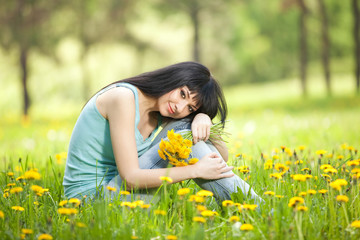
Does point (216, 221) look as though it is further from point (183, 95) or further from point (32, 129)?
point (32, 129)

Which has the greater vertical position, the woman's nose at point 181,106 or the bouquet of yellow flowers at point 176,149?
the woman's nose at point 181,106

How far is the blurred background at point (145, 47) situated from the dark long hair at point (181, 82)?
267cm

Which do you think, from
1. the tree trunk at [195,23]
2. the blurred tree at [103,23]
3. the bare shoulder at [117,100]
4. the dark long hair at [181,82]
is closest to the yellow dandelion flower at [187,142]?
the bare shoulder at [117,100]

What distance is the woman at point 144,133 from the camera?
2006mm

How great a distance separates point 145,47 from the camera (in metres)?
11.7

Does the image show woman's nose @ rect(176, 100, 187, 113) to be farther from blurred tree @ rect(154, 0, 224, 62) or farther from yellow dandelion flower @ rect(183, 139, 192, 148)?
blurred tree @ rect(154, 0, 224, 62)

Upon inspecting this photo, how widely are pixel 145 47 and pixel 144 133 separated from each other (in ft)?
30.8

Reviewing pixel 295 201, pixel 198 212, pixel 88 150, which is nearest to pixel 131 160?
pixel 88 150

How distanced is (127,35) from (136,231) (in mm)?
10410

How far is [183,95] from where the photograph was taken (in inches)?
92.8

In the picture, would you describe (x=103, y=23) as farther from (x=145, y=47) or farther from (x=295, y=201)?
(x=295, y=201)

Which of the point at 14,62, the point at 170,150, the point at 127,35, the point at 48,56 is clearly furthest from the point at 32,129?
the point at 170,150

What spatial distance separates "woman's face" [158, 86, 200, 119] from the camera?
2332 mm

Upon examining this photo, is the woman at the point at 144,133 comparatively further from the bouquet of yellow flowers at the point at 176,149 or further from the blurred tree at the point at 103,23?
the blurred tree at the point at 103,23
